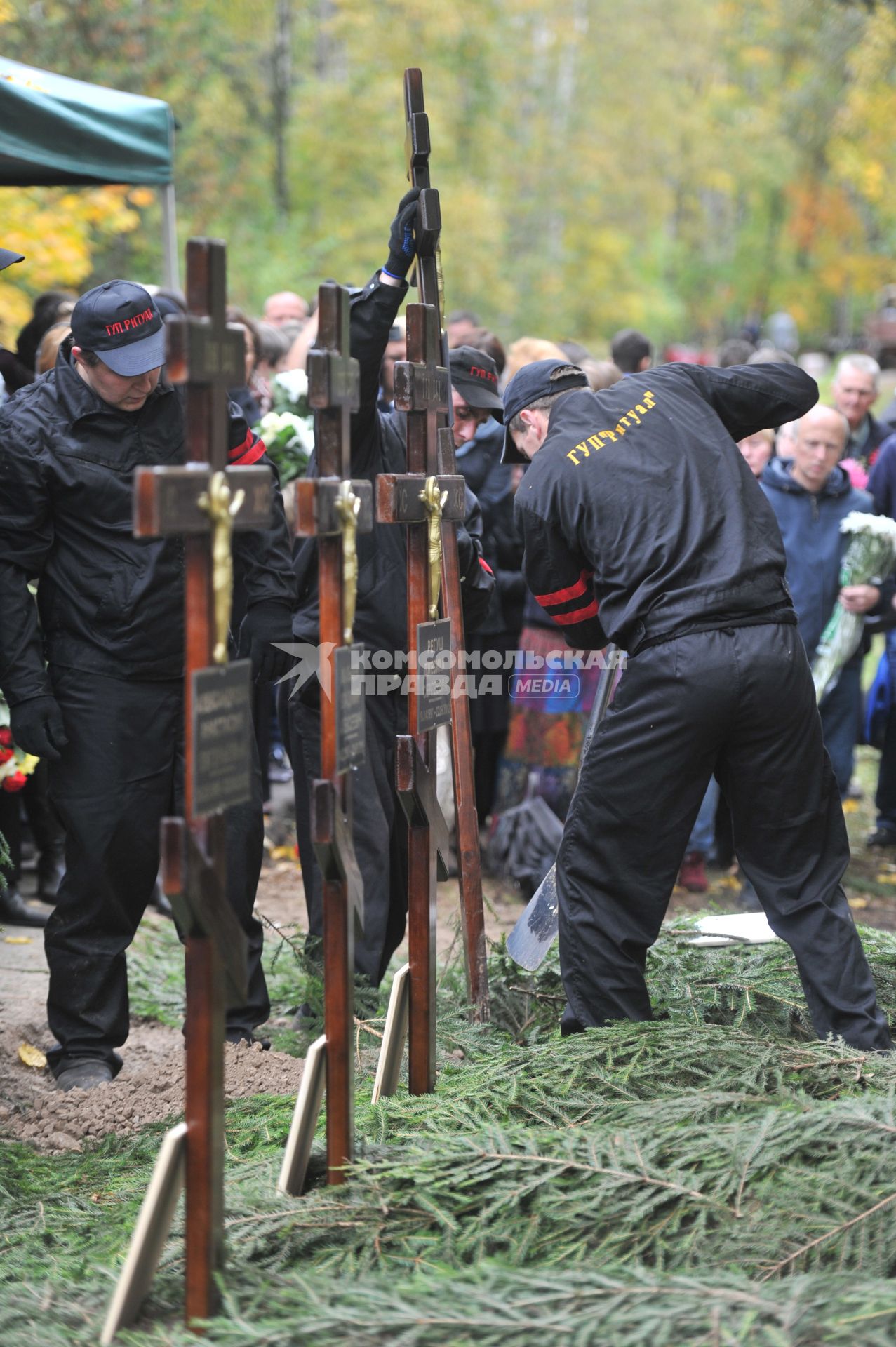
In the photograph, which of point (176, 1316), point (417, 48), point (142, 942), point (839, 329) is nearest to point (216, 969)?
point (176, 1316)

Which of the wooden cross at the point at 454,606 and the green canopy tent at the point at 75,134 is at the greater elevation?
the green canopy tent at the point at 75,134

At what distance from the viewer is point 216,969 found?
2.54m

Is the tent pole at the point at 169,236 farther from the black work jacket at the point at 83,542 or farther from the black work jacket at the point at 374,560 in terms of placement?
the black work jacket at the point at 83,542

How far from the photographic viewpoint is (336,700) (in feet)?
9.68

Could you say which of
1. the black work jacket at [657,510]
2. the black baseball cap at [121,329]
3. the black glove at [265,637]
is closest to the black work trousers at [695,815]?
the black work jacket at [657,510]

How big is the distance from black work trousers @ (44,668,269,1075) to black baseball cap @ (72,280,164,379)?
2.98 feet

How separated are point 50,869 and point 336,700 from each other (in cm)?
355

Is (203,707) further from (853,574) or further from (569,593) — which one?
(853,574)

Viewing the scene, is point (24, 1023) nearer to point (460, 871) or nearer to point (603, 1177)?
point (460, 871)

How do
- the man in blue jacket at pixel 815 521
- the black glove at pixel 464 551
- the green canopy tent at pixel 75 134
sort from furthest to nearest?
the man in blue jacket at pixel 815 521 < the green canopy tent at pixel 75 134 < the black glove at pixel 464 551

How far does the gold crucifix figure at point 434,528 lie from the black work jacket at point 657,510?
1.14ft

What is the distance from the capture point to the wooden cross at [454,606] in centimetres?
412
